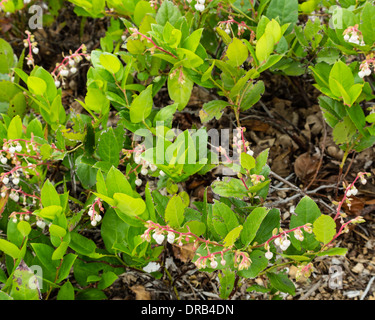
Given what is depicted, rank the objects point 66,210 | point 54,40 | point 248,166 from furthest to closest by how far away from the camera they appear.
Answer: point 54,40, point 66,210, point 248,166

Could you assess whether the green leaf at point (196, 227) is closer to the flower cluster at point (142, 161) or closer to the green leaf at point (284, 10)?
the flower cluster at point (142, 161)

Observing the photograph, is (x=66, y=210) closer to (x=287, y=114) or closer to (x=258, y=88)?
(x=258, y=88)

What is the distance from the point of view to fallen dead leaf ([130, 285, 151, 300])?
1706mm

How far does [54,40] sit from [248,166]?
1727 mm

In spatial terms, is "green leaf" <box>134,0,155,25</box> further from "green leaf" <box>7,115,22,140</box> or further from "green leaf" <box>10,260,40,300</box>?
"green leaf" <box>10,260,40,300</box>

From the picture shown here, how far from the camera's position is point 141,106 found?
1357mm

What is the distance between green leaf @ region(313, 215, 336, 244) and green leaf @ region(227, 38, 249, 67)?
1.83 feet

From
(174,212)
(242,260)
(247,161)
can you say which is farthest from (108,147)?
(242,260)

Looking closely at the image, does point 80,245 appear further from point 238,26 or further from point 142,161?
point 238,26

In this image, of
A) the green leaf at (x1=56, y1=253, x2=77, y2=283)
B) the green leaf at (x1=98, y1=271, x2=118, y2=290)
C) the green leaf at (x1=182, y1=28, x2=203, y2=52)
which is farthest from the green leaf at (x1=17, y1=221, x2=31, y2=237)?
the green leaf at (x1=182, y1=28, x2=203, y2=52)

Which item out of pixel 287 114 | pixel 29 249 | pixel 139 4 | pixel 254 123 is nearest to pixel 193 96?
pixel 254 123

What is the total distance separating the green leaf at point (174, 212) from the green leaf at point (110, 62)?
51 cm

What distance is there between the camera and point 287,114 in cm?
202

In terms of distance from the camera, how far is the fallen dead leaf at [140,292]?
5.60 ft
